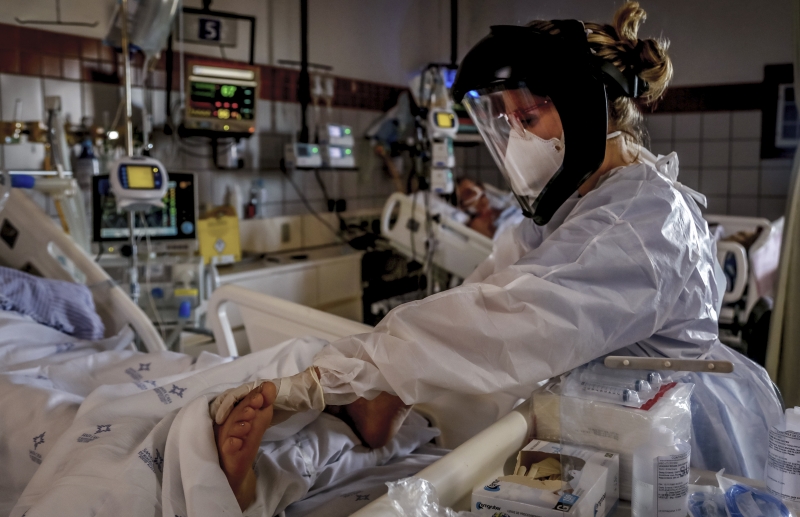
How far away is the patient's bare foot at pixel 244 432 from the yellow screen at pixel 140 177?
164 cm

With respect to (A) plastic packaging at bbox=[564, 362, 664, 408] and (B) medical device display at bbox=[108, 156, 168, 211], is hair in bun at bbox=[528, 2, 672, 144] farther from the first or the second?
(B) medical device display at bbox=[108, 156, 168, 211]

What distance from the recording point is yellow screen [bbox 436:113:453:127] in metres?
3.88

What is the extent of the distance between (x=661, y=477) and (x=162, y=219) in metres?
2.34

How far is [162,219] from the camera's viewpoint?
2.76m

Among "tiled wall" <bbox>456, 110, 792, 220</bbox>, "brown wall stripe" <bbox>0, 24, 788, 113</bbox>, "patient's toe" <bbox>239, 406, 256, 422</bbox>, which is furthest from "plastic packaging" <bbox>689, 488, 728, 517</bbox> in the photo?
"tiled wall" <bbox>456, 110, 792, 220</bbox>

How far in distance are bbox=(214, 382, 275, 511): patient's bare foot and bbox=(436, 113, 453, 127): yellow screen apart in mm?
3072

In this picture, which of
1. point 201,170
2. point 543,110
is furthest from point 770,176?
point 543,110

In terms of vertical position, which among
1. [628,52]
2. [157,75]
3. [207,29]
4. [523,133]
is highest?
[207,29]

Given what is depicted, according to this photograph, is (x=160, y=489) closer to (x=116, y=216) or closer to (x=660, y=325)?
(x=660, y=325)

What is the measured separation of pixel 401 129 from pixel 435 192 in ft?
3.19

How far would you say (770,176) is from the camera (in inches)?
175

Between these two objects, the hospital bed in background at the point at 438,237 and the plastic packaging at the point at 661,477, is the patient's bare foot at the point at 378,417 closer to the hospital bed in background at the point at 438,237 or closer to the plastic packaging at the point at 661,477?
the plastic packaging at the point at 661,477

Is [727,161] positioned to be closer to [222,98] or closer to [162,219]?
[222,98]

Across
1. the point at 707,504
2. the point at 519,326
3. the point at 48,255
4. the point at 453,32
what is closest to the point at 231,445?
the point at 519,326
